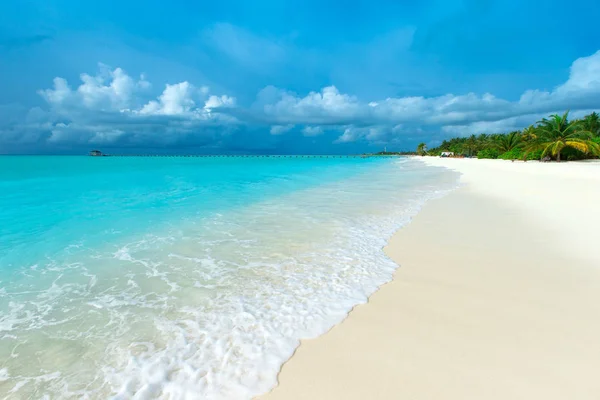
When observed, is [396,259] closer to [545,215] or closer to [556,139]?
[545,215]

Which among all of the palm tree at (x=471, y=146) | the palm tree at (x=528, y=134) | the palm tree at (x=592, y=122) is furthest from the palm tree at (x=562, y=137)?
the palm tree at (x=471, y=146)

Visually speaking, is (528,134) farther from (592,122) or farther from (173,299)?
(173,299)

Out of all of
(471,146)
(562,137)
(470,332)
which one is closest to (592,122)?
(562,137)

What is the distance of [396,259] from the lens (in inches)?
254

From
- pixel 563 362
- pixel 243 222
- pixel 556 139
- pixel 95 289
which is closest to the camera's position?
pixel 563 362

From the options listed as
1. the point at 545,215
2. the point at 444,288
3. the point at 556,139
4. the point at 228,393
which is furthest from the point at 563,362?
the point at 556,139

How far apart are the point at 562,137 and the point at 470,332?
190 feet

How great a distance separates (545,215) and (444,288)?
7.59 m

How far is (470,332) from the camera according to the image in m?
3.70

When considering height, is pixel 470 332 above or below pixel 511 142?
below

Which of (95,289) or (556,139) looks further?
(556,139)

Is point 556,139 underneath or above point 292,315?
above

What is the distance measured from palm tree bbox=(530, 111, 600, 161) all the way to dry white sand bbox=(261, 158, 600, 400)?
167 feet

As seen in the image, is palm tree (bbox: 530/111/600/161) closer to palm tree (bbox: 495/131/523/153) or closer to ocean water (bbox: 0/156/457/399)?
palm tree (bbox: 495/131/523/153)
